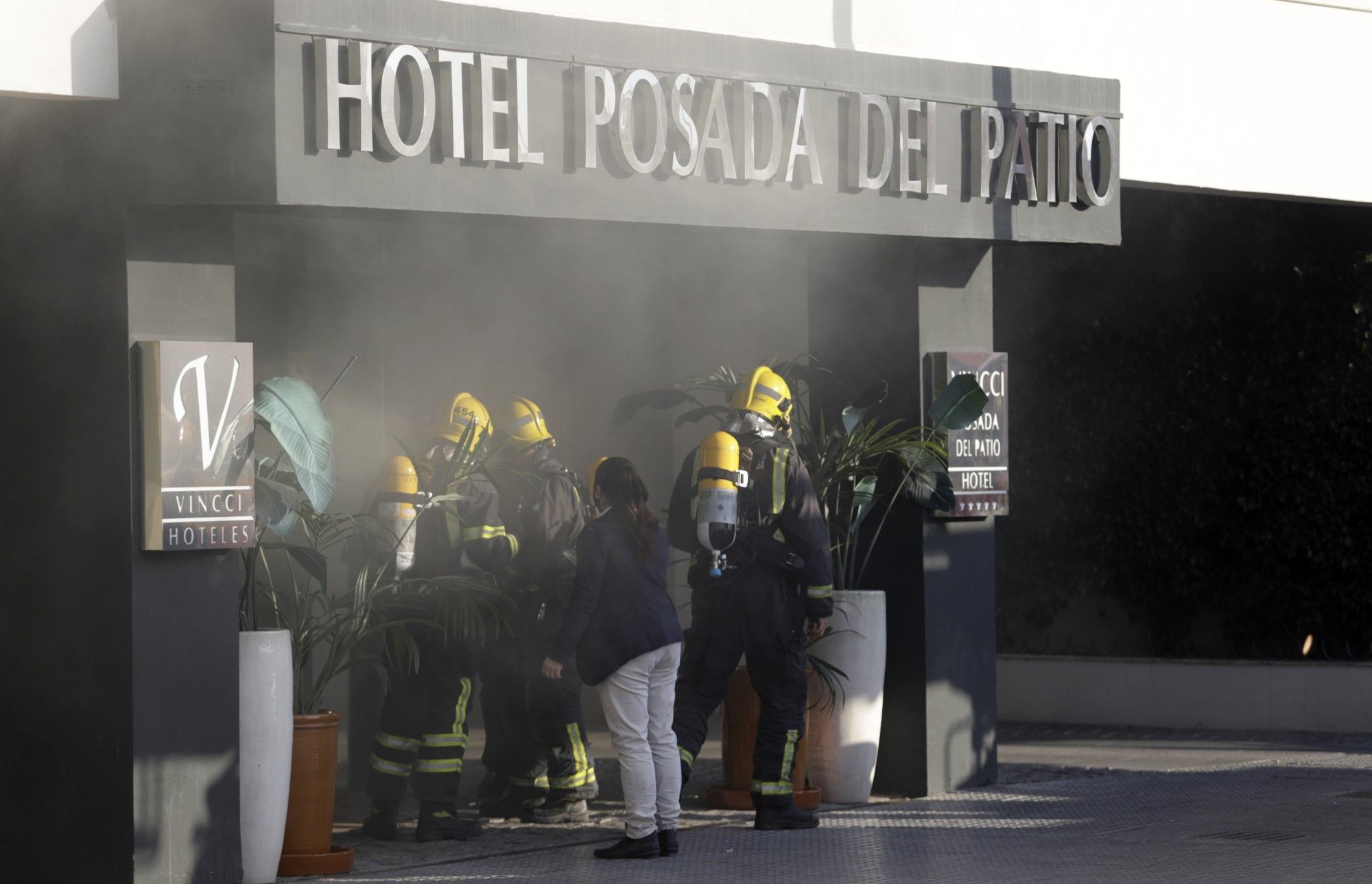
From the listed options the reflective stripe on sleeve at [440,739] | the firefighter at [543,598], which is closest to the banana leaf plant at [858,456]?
the firefighter at [543,598]

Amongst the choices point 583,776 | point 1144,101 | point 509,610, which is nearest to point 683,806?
point 583,776

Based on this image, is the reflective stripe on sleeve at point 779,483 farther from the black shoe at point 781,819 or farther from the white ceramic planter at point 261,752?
the white ceramic planter at point 261,752

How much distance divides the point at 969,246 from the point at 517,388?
3.83 metres

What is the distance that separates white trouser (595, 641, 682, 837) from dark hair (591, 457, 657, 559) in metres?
0.47

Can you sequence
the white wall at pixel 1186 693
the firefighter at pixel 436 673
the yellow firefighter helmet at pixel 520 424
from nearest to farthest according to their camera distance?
the firefighter at pixel 436 673 → the yellow firefighter helmet at pixel 520 424 → the white wall at pixel 1186 693

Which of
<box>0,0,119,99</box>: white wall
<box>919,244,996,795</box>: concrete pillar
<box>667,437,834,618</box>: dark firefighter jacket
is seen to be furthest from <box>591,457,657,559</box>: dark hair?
<box>0,0,119,99</box>: white wall

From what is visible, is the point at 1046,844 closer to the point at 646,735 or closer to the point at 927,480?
the point at 646,735

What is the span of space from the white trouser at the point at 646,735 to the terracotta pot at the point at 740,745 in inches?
52.8

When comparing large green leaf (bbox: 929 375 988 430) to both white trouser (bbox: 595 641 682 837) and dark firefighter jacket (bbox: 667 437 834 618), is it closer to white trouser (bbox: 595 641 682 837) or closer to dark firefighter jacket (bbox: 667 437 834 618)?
dark firefighter jacket (bbox: 667 437 834 618)

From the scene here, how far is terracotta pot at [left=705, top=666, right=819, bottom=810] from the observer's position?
961 cm

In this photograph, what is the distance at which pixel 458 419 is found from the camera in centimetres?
923

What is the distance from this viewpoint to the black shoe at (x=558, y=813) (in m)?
9.35

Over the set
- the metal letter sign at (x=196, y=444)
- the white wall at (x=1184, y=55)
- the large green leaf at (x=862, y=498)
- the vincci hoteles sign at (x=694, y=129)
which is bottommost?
the large green leaf at (x=862, y=498)

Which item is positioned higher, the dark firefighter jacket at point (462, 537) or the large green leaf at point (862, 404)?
the large green leaf at point (862, 404)
